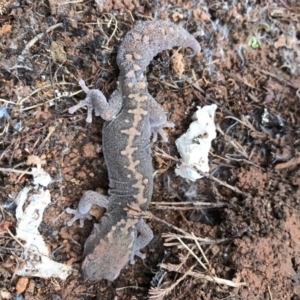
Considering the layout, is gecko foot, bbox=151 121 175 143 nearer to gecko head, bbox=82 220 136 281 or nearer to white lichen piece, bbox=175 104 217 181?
white lichen piece, bbox=175 104 217 181

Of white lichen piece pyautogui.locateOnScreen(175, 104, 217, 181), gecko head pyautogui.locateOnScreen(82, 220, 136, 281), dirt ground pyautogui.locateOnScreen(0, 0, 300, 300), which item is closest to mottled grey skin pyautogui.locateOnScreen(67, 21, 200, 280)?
gecko head pyautogui.locateOnScreen(82, 220, 136, 281)

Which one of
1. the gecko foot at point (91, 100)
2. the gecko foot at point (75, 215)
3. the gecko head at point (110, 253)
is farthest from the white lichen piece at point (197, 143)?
the gecko foot at point (75, 215)

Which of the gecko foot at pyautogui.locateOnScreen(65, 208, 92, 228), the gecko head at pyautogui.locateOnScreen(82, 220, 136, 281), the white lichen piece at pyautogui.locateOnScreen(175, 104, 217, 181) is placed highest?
the white lichen piece at pyautogui.locateOnScreen(175, 104, 217, 181)

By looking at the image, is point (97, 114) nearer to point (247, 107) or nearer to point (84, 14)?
point (84, 14)

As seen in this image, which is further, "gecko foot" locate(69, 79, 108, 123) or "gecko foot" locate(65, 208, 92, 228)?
"gecko foot" locate(65, 208, 92, 228)

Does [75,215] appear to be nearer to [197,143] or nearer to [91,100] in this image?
[91,100]

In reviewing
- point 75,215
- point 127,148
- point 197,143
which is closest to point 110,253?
point 75,215

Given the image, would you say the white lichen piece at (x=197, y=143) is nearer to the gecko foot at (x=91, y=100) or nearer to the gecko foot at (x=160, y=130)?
the gecko foot at (x=160, y=130)
